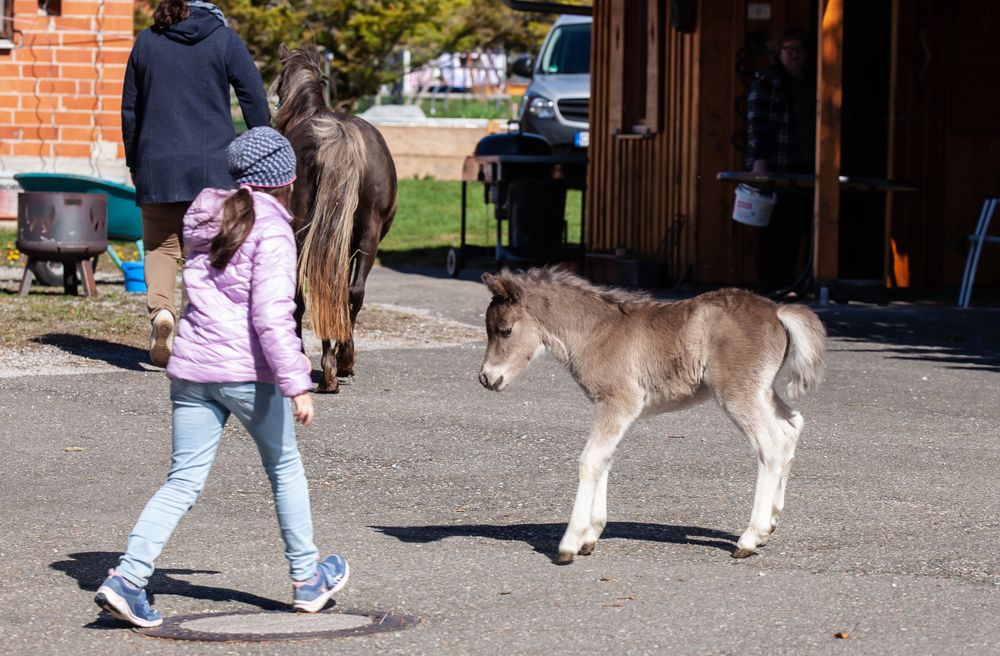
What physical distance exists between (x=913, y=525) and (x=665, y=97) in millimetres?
10466

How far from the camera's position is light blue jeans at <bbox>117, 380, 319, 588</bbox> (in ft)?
16.2

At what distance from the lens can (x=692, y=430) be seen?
845 centimetres

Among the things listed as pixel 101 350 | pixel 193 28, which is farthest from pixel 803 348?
pixel 101 350

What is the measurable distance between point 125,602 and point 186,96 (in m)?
5.13

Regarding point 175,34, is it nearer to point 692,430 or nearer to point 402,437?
point 402,437

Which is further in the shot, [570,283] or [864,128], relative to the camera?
[864,128]


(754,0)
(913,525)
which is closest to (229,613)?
(913,525)

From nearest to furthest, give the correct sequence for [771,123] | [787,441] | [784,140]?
1. [787,441]
2. [771,123]
3. [784,140]

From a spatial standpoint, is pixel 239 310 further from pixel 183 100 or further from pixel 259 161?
pixel 183 100

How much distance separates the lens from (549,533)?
6203mm

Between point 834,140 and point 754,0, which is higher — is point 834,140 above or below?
below

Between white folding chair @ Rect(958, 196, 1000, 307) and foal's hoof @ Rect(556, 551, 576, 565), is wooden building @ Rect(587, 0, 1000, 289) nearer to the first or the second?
white folding chair @ Rect(958, 196, 1000, 307)

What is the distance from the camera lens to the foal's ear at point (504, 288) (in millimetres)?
5977

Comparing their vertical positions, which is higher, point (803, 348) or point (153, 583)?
point (803, 348)
